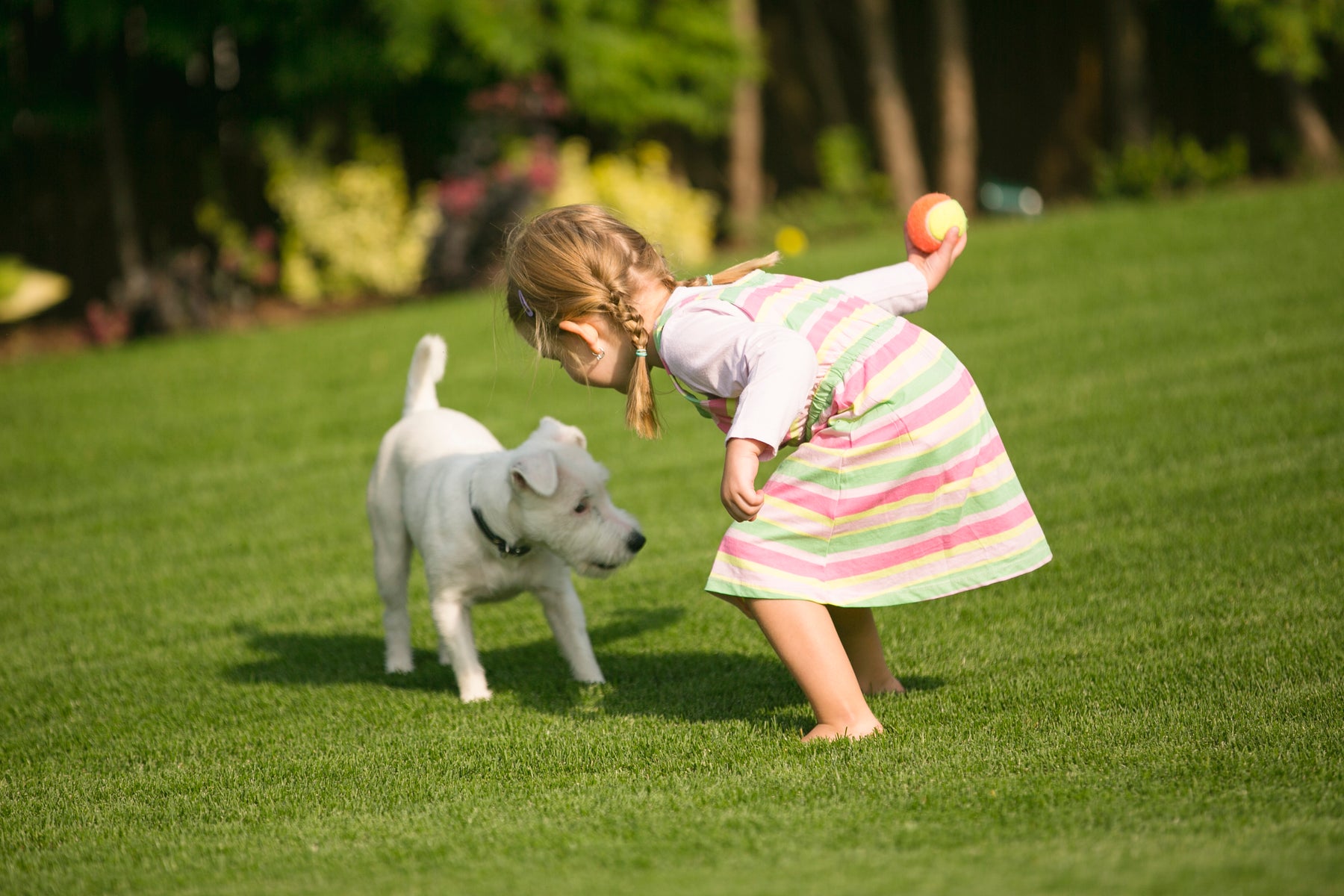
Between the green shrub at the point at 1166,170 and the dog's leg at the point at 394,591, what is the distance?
10872mm

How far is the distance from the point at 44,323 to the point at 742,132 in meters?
8.40

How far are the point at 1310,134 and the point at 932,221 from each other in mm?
11399

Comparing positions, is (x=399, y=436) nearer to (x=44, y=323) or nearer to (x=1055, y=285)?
(x=1055, y=285)

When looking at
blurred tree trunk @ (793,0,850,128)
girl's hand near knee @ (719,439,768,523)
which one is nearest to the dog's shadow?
girl's hand near knee @ (719,439,768,523)

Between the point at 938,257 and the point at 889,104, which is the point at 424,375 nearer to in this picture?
the point at 938,257

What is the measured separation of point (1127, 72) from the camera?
46.2 feet

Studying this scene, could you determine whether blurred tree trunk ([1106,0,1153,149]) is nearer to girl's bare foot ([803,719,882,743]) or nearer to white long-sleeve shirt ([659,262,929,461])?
white long-sleeve shirt ([659,262,929,461])

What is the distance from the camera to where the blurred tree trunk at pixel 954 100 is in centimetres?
1394

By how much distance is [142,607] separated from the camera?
18.7 feet

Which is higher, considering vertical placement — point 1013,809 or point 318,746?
point 1013,809

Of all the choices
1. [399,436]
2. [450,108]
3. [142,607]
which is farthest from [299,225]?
[399,436]

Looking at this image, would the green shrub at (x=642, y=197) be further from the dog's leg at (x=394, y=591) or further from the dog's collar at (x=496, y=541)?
the dog's collar at (x=496, y=541)

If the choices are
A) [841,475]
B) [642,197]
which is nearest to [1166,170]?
[642,197]

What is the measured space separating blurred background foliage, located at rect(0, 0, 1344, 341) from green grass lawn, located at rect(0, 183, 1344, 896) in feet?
16.7
